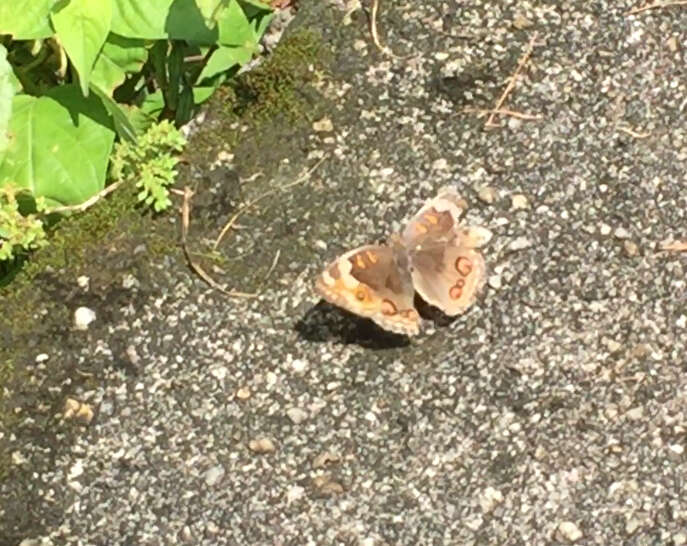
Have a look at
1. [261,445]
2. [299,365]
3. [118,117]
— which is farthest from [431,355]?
[118,117]

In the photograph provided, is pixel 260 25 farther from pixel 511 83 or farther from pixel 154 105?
pixel 511 83

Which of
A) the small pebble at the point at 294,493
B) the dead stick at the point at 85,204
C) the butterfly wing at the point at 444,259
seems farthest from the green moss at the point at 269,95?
the small pebble at the point at 294,493

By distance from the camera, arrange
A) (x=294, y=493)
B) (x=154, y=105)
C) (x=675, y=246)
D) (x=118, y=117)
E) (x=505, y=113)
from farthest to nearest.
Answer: (x=154, y=105) → (x=505, y=113) → (x=118, y=117) → (x=675, y=246) → (x=294, y=493)

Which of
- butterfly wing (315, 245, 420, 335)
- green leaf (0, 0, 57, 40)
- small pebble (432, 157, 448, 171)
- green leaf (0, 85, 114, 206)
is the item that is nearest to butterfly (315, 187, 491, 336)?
butterfly wing (315, 245, 420, 335)

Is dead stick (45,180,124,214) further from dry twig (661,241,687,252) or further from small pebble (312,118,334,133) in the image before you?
dry twig (661,241,687,252)

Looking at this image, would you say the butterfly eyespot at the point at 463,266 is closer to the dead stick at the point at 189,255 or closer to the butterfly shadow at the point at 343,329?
the butterfly shadow at the point at 343,329

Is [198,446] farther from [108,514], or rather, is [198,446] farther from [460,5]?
[460,5]

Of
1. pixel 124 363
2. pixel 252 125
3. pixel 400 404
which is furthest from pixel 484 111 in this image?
pixel 124 363

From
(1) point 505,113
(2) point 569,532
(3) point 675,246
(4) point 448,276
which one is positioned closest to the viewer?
(2) point 569,532
